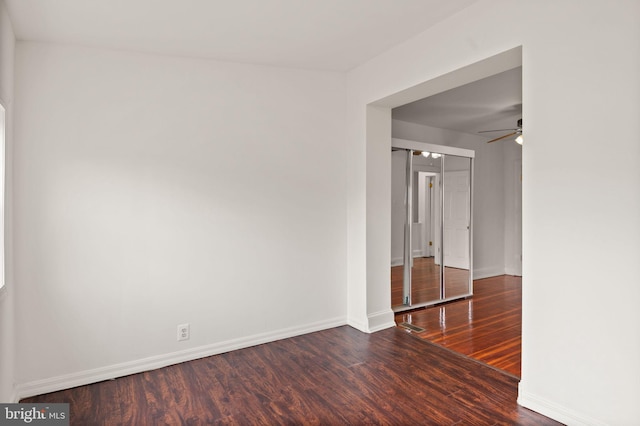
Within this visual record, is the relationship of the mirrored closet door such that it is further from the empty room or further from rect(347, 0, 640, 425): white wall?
rect(347, 0, 640, 425): white wall

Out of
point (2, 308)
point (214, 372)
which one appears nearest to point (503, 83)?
point (214, 372)

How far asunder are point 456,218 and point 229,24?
149 inches

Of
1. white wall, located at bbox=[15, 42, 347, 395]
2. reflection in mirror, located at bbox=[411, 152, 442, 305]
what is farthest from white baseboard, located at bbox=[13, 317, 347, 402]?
reflection in mirror, located at bbox=[411, 152, 442, 305]

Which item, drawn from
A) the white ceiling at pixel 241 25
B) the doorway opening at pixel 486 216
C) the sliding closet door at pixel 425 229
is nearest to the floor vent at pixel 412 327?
the doorway opening at pixel 486 216

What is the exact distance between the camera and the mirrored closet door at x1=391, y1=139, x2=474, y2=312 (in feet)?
14.5

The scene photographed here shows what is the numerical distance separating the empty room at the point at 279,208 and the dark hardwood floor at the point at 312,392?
0.07 feet

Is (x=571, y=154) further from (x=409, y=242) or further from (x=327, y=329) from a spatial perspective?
(x=327, y=329)

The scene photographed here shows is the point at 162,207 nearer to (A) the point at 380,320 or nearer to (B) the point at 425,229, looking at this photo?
(A) the point at 380,320

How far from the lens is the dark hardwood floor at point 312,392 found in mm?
2252

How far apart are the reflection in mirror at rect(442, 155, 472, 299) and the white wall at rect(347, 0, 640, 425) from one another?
243cm

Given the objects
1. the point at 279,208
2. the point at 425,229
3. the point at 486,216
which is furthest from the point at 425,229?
the point at 486,216

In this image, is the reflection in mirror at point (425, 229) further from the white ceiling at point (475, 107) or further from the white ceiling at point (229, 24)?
the white ceiling at point (229, 24)

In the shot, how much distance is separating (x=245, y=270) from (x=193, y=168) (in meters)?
1.05

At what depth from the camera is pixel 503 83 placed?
4.00 meters
